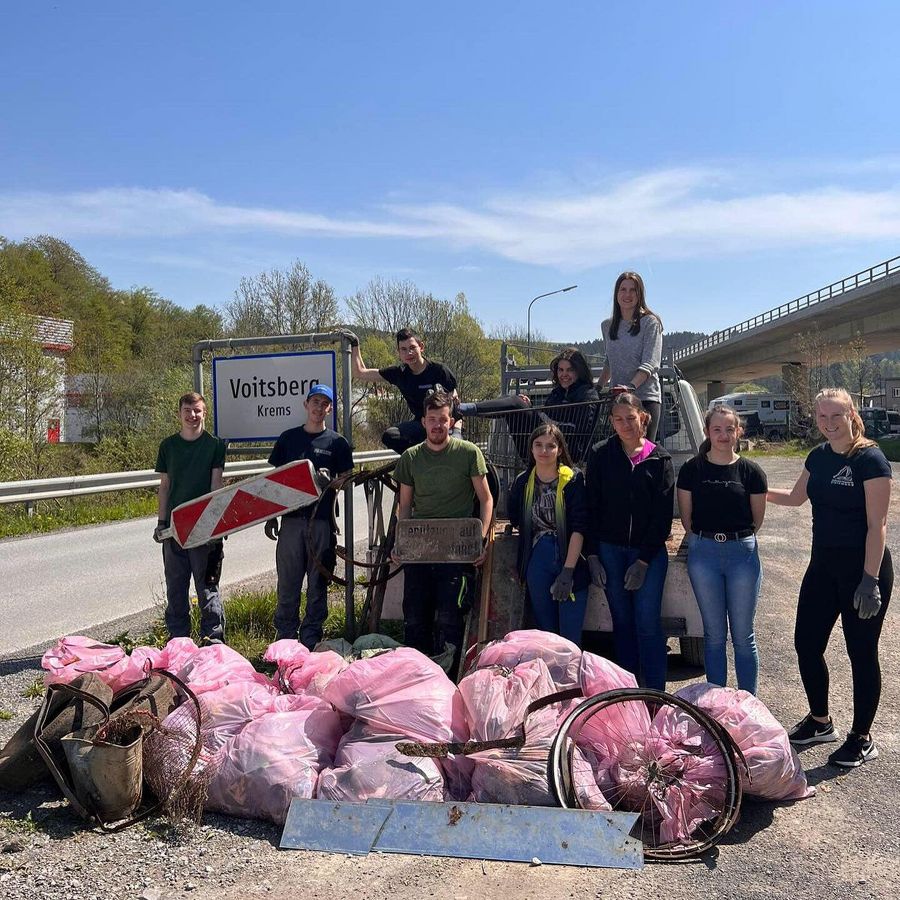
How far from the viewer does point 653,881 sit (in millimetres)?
3291

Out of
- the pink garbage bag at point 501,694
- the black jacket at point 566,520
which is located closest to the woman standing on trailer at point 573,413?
the black jacket at point 566,520

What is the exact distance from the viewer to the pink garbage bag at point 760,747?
3.89 meters

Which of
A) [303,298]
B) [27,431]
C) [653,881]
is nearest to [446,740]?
[653,881]

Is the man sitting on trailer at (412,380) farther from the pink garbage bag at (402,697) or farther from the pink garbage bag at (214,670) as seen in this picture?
the pink garbage bag at (402,697)

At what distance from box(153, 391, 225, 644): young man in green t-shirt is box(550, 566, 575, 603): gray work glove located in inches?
101

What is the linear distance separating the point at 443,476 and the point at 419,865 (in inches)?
98.3

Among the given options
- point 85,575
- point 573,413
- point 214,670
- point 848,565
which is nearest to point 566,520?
point 573,413

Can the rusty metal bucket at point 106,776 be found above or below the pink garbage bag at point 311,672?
below

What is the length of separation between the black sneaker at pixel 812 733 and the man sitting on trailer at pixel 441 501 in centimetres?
196

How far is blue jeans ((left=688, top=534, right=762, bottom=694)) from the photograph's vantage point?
4.77 m

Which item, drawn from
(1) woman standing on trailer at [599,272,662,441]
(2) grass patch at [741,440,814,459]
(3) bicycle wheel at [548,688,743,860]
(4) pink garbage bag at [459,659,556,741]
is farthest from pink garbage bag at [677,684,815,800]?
(2) grass patch at [741,440,814,459]

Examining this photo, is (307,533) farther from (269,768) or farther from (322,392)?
(269,768)

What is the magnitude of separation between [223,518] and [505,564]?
1941 mm

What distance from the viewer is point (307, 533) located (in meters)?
6.09
